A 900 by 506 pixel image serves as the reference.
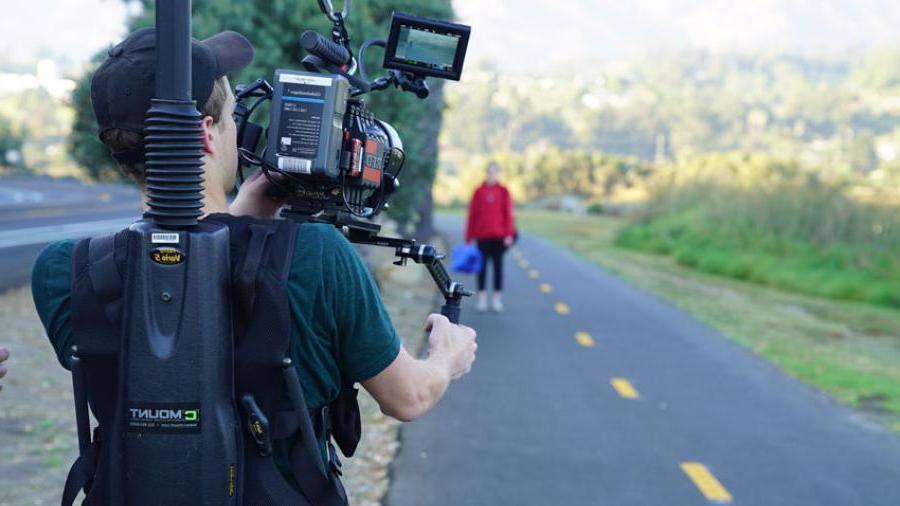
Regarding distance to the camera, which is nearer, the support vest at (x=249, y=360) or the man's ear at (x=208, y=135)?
the support vest at (x=249, y=360)

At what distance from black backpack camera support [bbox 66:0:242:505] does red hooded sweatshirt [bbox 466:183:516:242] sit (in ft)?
37.2

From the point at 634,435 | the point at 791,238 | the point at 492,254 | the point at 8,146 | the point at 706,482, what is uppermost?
the point at 706,482

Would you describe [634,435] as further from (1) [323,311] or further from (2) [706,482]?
(1) [323,311]

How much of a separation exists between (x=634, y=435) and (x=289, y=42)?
5.27m

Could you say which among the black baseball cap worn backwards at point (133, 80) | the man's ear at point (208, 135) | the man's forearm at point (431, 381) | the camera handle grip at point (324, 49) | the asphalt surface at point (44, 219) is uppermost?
the camera handle grip at point (324, 49)

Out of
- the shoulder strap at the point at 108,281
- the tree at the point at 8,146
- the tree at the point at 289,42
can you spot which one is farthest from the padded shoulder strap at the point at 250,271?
the tree at the point at 8,146

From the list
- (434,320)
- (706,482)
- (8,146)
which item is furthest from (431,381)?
(8,146)

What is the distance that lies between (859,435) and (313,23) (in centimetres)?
588

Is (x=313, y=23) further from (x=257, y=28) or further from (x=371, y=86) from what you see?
(x=371, y=86)

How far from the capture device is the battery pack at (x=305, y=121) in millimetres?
2148

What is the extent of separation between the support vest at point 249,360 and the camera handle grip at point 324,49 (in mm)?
442

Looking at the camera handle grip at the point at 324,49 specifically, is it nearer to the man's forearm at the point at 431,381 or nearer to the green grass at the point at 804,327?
the man's forearm at the point at 431,381

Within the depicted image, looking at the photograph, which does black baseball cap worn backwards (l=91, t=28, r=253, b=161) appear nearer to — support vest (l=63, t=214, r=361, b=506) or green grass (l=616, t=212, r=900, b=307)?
support vest (l=63, t=214, r=361, b=506)

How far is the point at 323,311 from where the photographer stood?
1.99 m
